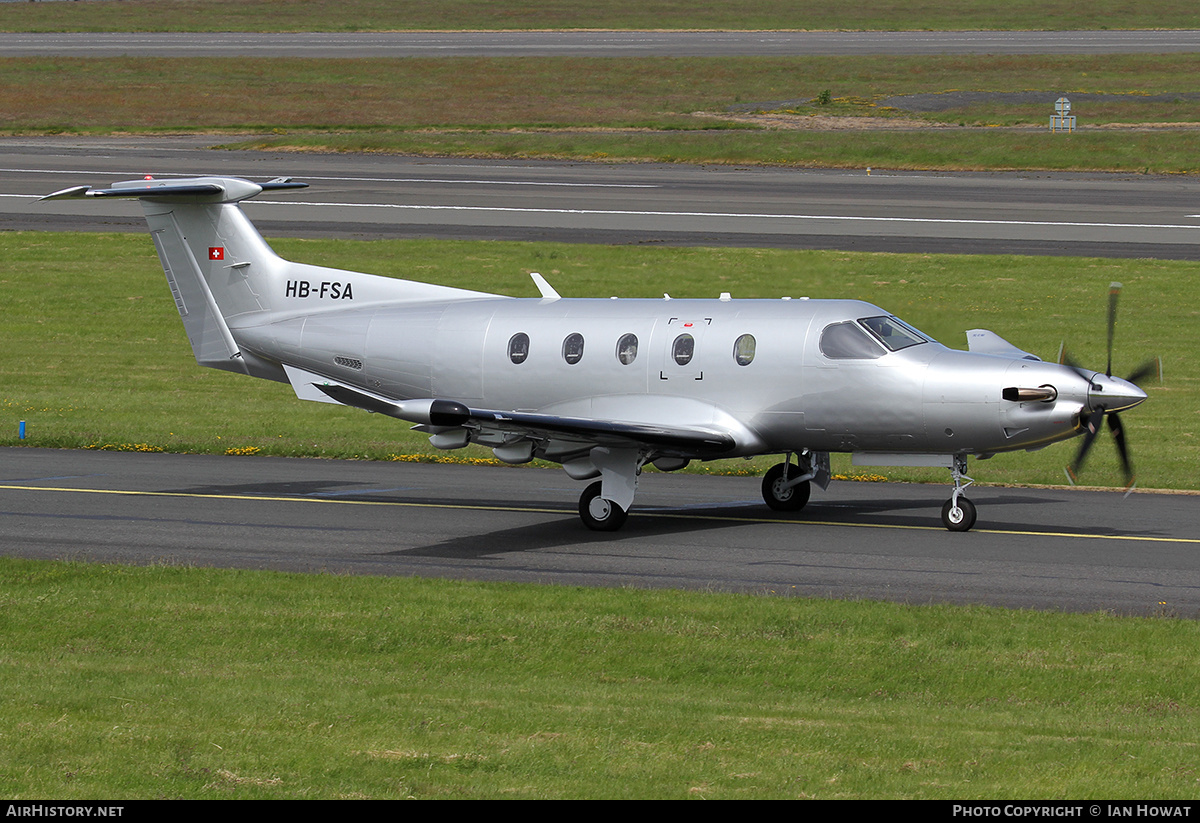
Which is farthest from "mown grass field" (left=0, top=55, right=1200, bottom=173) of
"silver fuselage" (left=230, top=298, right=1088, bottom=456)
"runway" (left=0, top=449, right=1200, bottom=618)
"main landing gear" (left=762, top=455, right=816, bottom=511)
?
"main landing gear" (left=762, top=455, right=816, bottom=511)

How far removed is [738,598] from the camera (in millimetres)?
15312

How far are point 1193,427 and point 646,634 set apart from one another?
17.4 m

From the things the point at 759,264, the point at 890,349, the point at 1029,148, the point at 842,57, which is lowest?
the point at 890,349

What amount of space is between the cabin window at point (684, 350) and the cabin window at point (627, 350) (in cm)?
58

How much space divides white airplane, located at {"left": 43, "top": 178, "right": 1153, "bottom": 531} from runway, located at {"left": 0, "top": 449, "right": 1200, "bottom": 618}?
3.29 ft

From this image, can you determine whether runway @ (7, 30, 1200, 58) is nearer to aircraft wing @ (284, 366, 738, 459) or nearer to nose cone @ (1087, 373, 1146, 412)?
aircraft wing @ (284, 366, 738, 459)

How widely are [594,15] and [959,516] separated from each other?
3780 inches

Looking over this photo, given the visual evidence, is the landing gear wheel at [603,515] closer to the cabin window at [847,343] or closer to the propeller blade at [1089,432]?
the cabin window at [847,343]

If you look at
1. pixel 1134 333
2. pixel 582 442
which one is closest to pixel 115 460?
pixel 582 442

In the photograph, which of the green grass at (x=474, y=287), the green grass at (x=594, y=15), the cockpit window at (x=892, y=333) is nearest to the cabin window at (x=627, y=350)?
the cockpit window at (x=892, y=333)

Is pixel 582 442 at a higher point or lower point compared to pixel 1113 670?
higher

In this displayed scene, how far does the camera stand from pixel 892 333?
64.7ft

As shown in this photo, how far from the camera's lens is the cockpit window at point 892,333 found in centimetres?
1956
